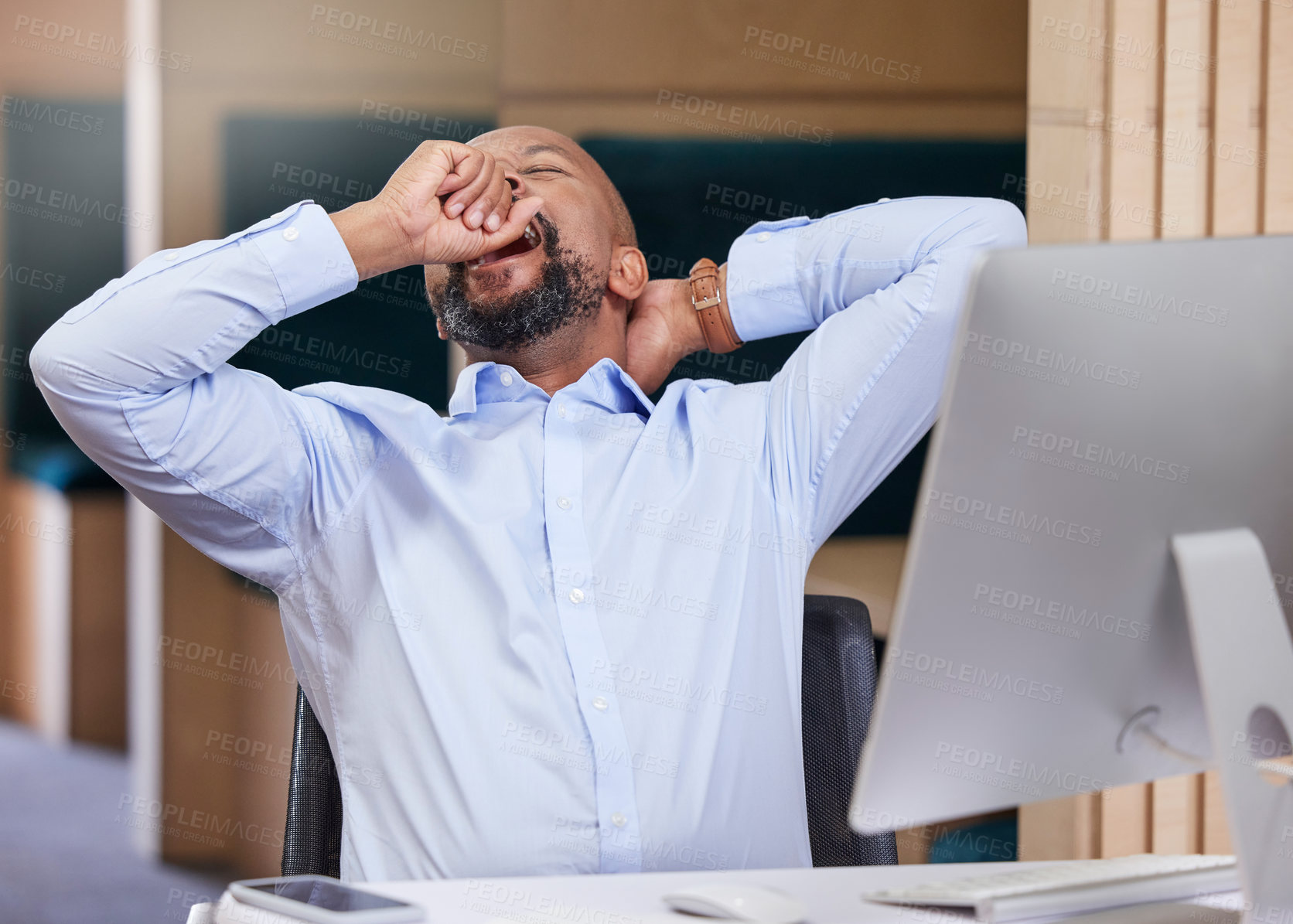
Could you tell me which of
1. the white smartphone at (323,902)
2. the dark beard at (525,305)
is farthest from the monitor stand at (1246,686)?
the dark beard at (525,305)

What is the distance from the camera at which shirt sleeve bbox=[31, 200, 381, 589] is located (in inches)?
48.9

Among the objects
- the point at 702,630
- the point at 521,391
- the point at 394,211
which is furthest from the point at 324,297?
the point at 702,630

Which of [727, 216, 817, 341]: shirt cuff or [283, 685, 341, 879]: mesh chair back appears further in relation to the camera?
[727, 216, 817, 341]: shirt cuff

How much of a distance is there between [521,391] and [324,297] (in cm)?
35

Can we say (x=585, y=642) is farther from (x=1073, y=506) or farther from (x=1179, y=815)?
(x=1179, y=815)

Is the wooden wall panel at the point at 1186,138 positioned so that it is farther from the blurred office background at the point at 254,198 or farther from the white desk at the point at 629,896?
the white desk at the point at 629,896

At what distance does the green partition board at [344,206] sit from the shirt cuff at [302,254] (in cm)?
121

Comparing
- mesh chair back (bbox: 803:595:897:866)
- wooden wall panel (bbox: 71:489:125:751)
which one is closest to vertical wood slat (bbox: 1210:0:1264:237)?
mesh chair back (bbox: 803:595:897:866)

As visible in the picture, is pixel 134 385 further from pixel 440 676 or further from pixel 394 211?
pixel 440 676

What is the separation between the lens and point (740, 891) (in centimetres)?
79

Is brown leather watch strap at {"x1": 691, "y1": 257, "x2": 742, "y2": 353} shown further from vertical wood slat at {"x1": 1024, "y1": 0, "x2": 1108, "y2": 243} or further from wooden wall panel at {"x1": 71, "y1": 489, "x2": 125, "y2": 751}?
wooden wall panel at {"x1": 71, "y1": 489, "x2": 125, "y2": 751}

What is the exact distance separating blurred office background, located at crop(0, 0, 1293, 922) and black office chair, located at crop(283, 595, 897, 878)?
4.21 feet

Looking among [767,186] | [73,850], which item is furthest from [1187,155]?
[73,850]

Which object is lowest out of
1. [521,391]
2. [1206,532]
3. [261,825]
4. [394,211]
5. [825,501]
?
[261,825]
